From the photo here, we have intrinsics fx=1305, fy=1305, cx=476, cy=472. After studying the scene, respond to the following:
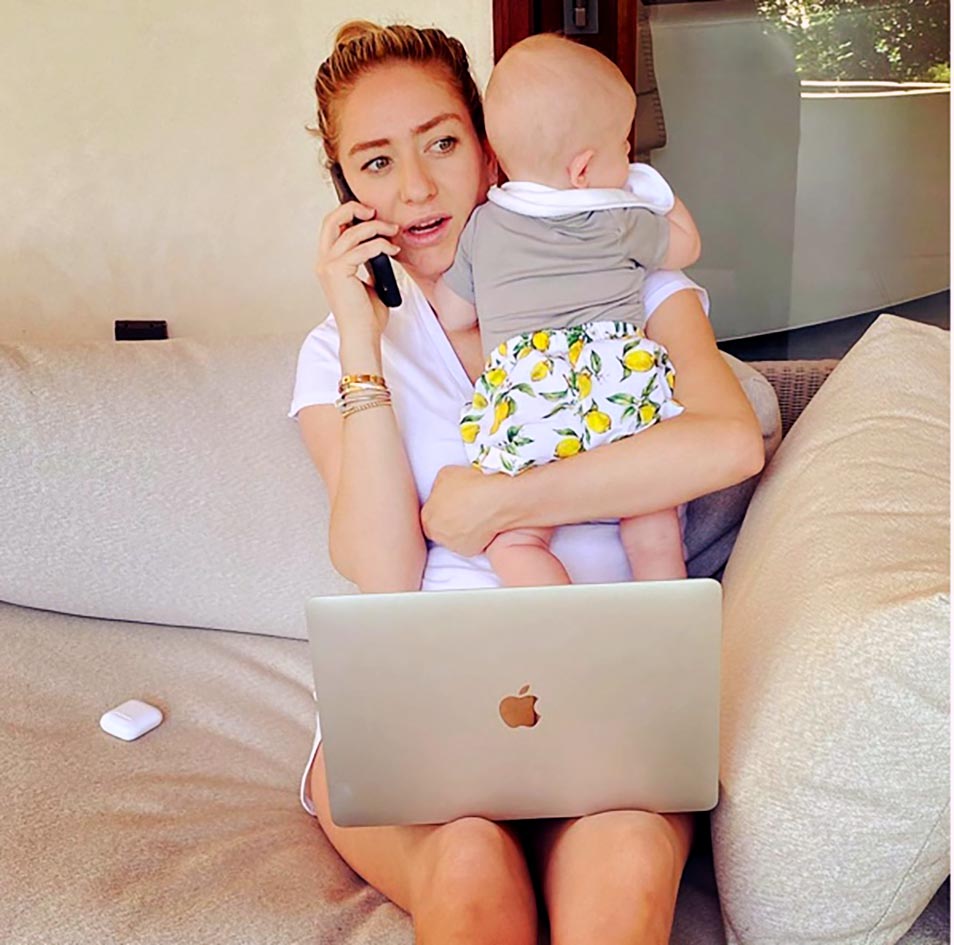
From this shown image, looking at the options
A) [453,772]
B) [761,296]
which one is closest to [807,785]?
[453,772]

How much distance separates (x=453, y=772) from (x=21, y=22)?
2338mm

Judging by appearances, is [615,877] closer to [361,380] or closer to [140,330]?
[361,380]

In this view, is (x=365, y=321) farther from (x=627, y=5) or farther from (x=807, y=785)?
(x=627, y=5)

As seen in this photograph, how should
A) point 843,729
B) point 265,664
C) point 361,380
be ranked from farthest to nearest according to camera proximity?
point 265,664 → point 361,380 → point 843,729

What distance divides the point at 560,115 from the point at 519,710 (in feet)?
2.13

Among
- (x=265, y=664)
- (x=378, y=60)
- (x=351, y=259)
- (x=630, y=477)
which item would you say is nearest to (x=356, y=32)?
(x=378, y=60)

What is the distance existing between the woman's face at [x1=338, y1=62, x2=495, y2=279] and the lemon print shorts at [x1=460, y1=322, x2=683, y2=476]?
8.7 inches

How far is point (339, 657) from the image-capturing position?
1.08 metres

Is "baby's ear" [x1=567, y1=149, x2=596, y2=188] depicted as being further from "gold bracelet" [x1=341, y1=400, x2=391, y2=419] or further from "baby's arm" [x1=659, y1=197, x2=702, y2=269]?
"gold bracelet" [x1=341, y1=400, x2=391, y2=419]

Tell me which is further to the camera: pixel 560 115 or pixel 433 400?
pixel 433 400

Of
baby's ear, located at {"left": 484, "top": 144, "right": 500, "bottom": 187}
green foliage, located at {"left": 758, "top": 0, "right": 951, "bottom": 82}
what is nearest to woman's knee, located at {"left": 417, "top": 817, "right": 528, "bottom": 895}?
baby's ear, located at {"left": 484, "top": 144, "right": 500, "bottom": 187}

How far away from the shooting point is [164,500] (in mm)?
1861

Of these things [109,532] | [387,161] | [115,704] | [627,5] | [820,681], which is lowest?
[115,704]

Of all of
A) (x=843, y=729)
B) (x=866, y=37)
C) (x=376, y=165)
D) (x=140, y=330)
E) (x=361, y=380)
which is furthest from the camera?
(x=140, y=330)
